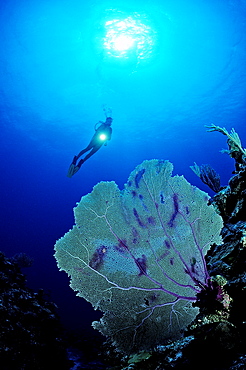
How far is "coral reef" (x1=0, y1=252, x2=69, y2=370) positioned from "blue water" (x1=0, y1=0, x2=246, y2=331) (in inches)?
522

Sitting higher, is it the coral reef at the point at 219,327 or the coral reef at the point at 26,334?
the coral reef at the point at 26,334

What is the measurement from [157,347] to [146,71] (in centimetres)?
2441

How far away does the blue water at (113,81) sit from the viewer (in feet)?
55.8

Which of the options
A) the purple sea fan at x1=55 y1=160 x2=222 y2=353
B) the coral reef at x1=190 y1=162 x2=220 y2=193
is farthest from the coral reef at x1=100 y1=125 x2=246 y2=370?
the coral reef at x1=190 y1=162 x2=220 y2=193

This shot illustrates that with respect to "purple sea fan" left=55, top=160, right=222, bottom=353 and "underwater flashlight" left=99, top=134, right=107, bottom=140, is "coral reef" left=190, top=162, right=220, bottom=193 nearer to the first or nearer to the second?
"purple sea fan" left=55, top=160, right=222, bottom=353

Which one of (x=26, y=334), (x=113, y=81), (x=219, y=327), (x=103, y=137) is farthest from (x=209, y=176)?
(x=113, y=81)

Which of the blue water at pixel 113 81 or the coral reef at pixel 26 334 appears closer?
the coral reef at pixel 26 334

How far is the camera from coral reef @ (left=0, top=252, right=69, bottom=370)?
383 centimetres

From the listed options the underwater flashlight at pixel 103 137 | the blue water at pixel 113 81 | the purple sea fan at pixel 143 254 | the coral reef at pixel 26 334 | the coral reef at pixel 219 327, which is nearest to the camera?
the coral reef at pixel 219 327

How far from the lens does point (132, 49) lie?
1925 cm

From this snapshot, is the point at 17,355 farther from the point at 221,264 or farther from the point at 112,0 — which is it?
the point at 112,0

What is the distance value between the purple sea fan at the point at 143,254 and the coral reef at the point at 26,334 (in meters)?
2.23

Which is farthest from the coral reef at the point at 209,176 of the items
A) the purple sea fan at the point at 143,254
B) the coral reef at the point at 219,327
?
the purple sea fan at the point at 143,254

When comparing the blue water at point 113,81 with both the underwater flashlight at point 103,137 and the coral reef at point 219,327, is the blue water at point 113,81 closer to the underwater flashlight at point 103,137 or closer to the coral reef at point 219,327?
the underwater flashlight at point 103,137
